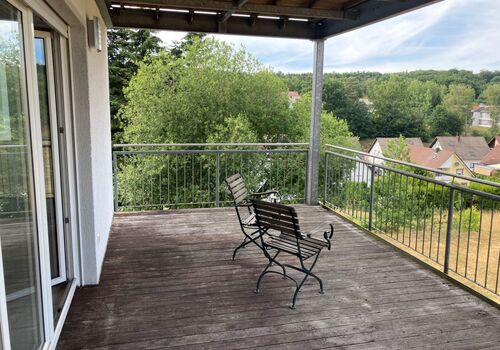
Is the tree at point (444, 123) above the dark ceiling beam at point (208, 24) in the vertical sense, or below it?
below

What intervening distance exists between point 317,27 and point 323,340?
4.52 meters

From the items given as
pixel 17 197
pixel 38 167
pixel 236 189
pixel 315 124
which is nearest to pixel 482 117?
pixel 315 124

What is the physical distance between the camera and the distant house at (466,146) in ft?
39.2

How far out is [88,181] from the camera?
310 centimetres

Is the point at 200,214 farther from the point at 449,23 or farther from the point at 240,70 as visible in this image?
the point at 449,23

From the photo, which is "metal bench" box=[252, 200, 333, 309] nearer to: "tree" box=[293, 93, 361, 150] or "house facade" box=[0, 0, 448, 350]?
"house facade" box=[0, 0, 448, 350]

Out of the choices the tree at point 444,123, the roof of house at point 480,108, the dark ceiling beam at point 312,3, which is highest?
the dark ceiling beam at point 312,3

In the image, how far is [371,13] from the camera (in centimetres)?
459

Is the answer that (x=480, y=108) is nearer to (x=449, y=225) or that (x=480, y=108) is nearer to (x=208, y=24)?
(x=208, y=24)

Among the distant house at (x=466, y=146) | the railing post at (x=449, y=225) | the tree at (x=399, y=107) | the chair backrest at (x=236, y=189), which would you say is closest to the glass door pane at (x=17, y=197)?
the chair backrest at (x=236, y=189)

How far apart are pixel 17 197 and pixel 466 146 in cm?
1394

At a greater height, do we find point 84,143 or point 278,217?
point 84,143

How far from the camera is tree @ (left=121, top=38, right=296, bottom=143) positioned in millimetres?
16672

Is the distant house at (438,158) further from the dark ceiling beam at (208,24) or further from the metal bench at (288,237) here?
the metal bench at (288,237)
